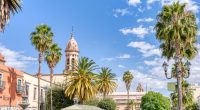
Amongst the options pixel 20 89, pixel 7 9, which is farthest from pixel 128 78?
pixel 7 9

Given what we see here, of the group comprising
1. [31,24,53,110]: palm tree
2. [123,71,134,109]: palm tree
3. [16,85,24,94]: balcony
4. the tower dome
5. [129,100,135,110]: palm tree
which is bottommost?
[129,100,135,110]: palm tree

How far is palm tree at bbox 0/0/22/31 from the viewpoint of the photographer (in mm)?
22297

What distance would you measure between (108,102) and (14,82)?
36.4 metres

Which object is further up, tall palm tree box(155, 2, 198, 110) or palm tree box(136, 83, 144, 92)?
tall palm tree box(155, 2, 198, 110)

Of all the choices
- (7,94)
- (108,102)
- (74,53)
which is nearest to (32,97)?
(7,94)

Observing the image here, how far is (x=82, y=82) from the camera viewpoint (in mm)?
62531

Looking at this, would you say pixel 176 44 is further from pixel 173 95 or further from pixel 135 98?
pixel 135 98

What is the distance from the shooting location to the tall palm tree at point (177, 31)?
3369 centimetres

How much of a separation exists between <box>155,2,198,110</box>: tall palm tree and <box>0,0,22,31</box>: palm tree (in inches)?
599

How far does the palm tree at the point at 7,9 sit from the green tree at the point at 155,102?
247 feet

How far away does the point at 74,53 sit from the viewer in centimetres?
10056

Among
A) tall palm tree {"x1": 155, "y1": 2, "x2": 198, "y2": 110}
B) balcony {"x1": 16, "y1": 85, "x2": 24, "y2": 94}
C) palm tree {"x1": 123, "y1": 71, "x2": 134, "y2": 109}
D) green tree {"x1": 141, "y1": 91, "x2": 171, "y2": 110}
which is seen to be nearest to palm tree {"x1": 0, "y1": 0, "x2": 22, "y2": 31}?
tall palm tree {"x1": 155, "y1": 2, "x2": 198, "y2": 110}

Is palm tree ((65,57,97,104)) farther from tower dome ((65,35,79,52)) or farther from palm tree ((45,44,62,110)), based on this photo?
tower dome ((65,35,79,52))

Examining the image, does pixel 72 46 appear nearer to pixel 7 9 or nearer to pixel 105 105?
pixel 105 105
